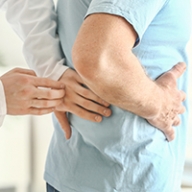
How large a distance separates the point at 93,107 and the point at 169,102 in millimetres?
191

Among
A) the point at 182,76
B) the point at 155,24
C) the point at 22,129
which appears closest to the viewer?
the point at 155,24

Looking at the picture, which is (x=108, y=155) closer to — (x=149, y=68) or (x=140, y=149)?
(x=140, y=149)

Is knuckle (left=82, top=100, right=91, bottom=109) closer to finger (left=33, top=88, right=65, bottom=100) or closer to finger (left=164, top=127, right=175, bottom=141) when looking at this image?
finger (left=33, top=88, right=65, bottom=100)

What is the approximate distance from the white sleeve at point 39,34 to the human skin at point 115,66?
234mm

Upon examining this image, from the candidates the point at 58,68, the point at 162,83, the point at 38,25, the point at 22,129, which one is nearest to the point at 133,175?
the point at 162,83

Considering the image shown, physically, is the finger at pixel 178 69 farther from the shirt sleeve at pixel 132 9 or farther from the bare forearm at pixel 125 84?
the shirt sleeve at pixel 132 9

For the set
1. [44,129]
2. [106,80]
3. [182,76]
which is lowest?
[44,129]

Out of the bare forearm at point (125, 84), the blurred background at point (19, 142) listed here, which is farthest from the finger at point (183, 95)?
the blurred background at point (19, 142)

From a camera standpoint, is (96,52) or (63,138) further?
(63,138)

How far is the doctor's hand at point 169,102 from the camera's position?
34.3 inches

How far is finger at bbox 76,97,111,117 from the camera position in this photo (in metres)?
0.87

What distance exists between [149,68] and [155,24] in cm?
11

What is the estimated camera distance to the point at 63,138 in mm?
1027

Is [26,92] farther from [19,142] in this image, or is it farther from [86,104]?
[19,142]
